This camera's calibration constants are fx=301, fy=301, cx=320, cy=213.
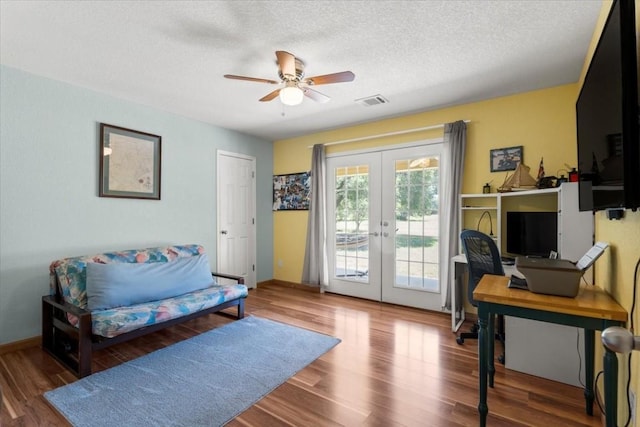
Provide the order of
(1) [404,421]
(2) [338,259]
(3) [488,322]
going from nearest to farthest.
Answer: (3) [488,322] < (1) [404,421] < (2) [338,259]

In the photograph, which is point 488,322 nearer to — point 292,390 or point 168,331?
point 292,390

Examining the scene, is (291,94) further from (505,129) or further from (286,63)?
(505,129)

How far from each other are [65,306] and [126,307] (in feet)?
1.40

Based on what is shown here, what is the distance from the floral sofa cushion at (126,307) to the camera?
2.31 metres

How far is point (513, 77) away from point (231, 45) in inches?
100

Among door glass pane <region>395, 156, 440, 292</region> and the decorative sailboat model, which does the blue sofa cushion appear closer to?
door glass pane <region>395, 156, 440, 292</region>

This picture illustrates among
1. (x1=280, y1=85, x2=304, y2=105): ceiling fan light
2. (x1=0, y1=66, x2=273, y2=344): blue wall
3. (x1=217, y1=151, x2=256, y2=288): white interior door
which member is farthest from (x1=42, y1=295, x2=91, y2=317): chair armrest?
(x1=280, y1=85, x2=304, y2=105): ceiling fan light

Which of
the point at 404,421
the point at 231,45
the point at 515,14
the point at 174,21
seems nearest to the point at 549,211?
the point at 515,14

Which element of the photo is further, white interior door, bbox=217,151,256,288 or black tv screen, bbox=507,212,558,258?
white interior door, bbox=217,151,256,288

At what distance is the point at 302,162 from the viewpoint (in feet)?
16.3

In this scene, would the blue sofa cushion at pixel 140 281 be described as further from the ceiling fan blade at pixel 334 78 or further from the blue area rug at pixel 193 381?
the ceiling fan blade at pixel 334 78

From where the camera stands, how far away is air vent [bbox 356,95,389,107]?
330cm

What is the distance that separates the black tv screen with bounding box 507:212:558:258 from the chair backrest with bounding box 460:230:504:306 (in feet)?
1.91

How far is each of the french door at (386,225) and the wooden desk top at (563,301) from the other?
6.85 ft
